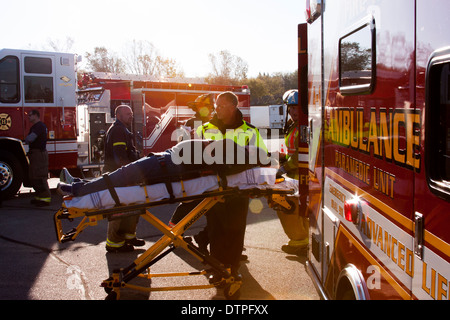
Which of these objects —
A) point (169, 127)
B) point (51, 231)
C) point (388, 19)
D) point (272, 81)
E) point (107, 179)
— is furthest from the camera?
point (272, 81)

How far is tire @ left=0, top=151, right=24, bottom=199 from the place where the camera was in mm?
8664

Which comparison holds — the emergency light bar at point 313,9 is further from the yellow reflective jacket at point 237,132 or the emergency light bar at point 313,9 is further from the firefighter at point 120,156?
the firefighter at point 120,156

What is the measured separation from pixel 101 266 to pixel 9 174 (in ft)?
15.9

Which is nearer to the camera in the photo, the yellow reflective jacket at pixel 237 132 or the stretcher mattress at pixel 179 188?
the stretcher mattress at pixel 179 188

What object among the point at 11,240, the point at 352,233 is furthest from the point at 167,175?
the point at 11,240

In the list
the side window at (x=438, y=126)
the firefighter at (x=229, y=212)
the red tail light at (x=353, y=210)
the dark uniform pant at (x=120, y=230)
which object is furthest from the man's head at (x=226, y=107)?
the side window at (x=438, y=126)

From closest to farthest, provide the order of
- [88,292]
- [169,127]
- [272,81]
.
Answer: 1. [88,292]
2. [169,127]
3. [272,81]

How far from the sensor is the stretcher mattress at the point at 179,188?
3.36m

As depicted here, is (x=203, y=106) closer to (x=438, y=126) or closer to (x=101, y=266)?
(x=101, y=266)

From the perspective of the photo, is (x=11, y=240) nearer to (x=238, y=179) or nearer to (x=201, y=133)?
(x=201, y=133)

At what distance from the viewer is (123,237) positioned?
5398 mm

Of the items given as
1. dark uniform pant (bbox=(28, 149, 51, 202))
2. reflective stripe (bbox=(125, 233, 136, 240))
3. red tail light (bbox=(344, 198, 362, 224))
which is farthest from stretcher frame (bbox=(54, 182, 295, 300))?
dark uniform pant (bbox=(28, 149, 51, 202))

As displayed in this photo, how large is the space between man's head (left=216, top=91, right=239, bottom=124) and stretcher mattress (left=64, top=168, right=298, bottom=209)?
0.78 meters

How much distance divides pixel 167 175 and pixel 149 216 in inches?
14.9
